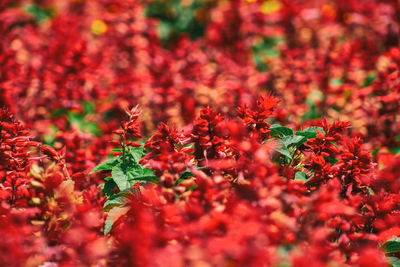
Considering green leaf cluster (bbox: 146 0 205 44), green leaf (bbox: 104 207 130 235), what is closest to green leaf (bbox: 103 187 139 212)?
green leaf (bbox: 104 207 130 235)

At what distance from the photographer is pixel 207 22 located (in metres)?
5.64

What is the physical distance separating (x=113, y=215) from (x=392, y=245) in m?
1.13

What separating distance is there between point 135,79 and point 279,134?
2.51 m

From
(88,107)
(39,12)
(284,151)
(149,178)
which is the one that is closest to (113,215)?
(149,178)

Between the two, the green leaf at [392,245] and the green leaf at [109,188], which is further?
the green leaf at [109,188]

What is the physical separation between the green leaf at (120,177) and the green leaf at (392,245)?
3.63 feet

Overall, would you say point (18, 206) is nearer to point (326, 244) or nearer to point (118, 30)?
point (326, 244)

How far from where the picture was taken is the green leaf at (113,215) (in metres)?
1.68

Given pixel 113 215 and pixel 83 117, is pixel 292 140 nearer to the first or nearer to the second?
pixel 113 215

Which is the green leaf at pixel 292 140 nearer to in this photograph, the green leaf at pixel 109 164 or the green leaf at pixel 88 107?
the green leaf at pixel 109 164

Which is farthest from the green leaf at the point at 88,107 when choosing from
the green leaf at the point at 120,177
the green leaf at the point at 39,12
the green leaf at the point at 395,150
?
the green leaf at the point at 39,12

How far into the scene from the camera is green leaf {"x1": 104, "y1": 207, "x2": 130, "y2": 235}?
5.51 feet

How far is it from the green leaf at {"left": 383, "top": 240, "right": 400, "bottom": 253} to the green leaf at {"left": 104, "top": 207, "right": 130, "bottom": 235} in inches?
41.7

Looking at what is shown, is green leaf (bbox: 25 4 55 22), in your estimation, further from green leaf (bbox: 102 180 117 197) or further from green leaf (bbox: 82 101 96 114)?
green leaf (bbox: 102 180 117 197)
